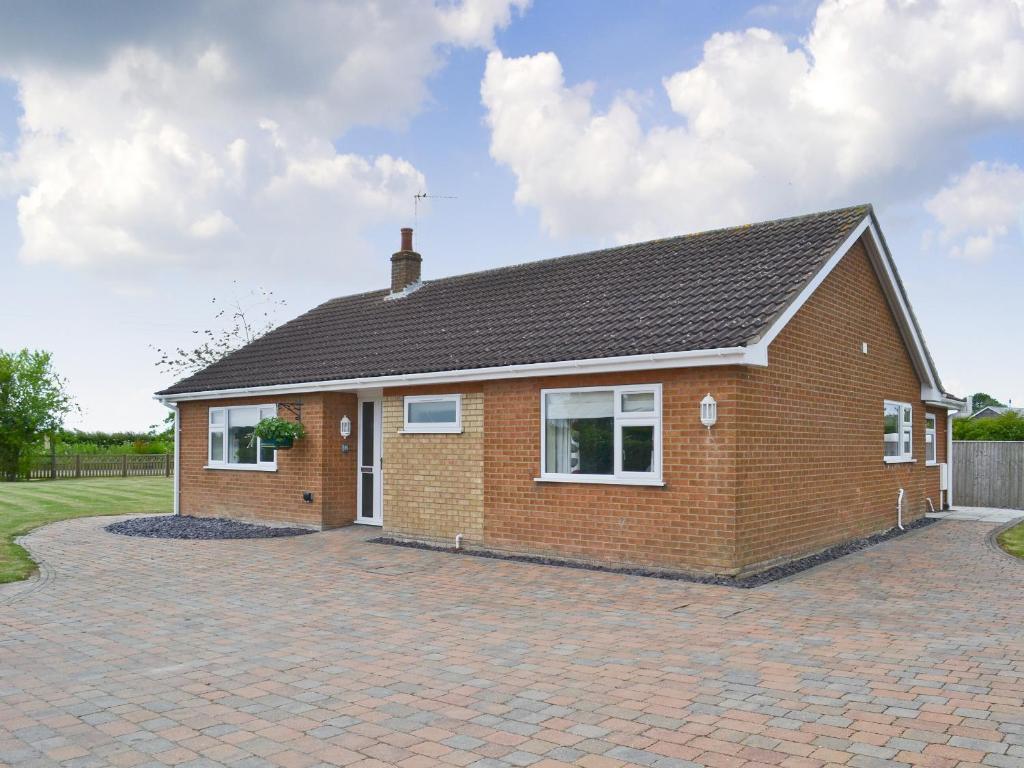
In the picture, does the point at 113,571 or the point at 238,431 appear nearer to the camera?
the point at 113,571

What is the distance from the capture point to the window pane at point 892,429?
1562 cm

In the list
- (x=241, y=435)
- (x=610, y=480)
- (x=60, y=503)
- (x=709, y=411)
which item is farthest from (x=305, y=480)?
(x=60, y=503)

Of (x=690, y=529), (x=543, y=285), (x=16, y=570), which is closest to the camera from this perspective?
(x=690, y=529)

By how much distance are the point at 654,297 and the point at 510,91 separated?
478 centimetres

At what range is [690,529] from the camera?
10.3 meters

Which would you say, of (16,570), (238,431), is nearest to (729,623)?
(16,570)

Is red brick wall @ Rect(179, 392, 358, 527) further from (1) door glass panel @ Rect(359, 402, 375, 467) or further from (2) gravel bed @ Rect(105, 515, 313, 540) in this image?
(2) gravel bed @ Rect(105, 515, 313, 540)

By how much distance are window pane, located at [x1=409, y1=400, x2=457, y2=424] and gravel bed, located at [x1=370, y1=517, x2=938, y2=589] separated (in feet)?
6.60

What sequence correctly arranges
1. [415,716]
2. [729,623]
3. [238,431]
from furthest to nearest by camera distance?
[238,431] → [729,623] → [415,716]

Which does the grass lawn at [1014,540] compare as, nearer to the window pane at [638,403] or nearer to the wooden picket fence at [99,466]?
the window pane at [638,403]

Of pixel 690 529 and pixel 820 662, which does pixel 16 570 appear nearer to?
pixel 690 529

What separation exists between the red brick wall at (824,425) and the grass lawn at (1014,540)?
1.87 m

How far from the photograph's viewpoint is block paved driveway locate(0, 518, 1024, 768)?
4.77 m

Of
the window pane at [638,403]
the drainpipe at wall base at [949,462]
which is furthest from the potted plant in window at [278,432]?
the drainpipe at wall base at [949,462]
